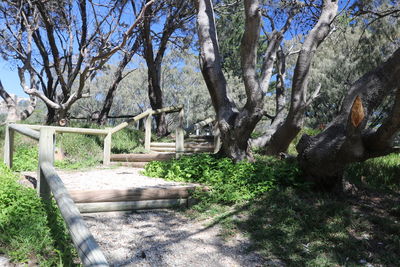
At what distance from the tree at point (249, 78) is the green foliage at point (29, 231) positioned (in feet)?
11.7

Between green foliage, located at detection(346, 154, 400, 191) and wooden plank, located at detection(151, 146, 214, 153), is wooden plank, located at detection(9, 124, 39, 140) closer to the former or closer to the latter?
wooden plank, located at detection(151, 146, 214, 153)

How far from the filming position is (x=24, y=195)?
347 centimetres

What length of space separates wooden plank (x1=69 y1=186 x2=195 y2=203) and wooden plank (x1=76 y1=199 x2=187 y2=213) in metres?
0.04

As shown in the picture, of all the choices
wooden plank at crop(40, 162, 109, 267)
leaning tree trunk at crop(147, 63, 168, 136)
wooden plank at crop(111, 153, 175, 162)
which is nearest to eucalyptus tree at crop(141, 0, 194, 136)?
leaning tree trunk at crop(147, 63, 168, 136)

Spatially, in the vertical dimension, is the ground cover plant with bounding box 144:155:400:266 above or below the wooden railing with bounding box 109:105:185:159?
below

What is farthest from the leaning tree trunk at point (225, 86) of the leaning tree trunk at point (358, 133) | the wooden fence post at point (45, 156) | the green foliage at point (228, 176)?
the wooden fence post at point (45, 156)

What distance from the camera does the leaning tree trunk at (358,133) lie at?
4070 mm

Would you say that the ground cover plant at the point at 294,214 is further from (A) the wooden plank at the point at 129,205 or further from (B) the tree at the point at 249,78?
(B) the tree at the point at 249,78

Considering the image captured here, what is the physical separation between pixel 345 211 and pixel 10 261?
12.2 feet

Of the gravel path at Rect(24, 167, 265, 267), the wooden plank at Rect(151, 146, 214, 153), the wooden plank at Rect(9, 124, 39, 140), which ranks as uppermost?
the wooden plank at Rect(9, 124, 39, 140)

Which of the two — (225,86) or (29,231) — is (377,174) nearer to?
(225,86)

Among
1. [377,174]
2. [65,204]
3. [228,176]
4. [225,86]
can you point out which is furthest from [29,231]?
[377,174]

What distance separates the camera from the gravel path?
10.7ft

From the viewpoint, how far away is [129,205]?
4348 millimetres
